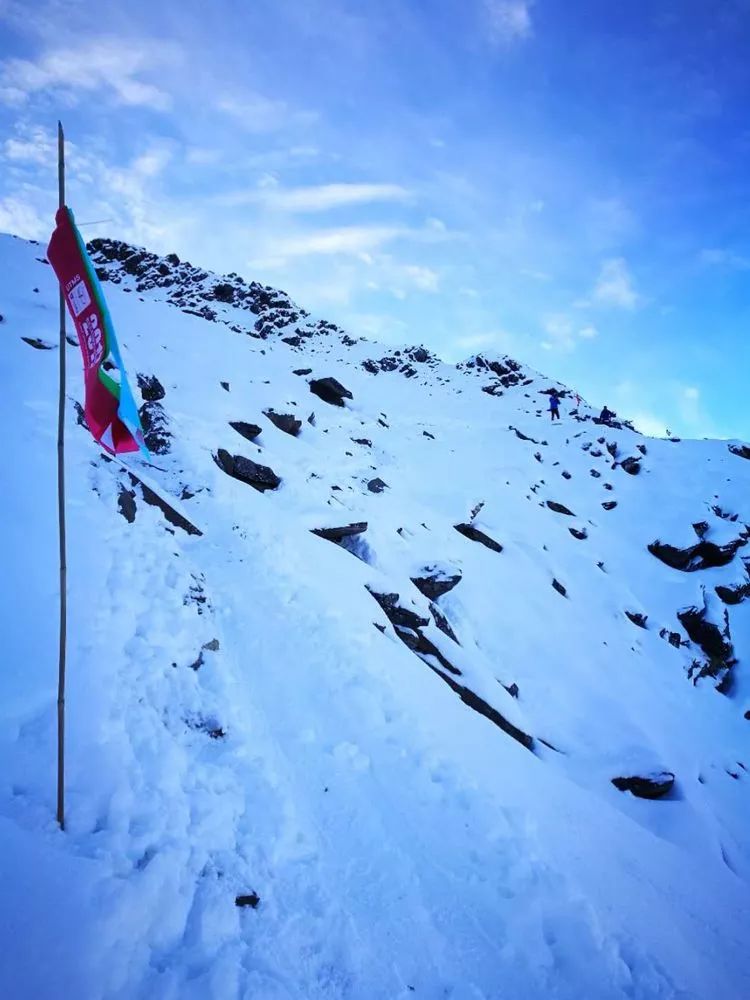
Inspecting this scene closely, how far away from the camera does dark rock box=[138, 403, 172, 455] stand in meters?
14.0

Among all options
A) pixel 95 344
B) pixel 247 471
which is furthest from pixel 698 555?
pixel 95 344

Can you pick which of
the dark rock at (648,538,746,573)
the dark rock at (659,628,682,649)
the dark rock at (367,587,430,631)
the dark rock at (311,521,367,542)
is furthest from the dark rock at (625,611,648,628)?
the dark rock at (311,521,367,542)

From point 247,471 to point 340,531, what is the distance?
12.5 ft

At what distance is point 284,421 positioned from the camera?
71.9ft

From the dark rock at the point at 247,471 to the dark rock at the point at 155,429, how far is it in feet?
5.05

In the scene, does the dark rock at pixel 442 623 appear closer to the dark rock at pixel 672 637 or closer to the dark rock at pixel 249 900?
the dark rock at pixel 249 900

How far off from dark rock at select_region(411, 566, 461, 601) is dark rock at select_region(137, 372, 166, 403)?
10958 millimetres

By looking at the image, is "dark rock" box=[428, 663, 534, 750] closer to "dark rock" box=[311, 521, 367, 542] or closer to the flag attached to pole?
"dark rock" box=[311, 521, 367, 542]

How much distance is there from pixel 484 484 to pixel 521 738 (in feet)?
56.4

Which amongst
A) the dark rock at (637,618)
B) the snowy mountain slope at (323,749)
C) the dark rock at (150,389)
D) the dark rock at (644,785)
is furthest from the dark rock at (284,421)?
the dark rock at (644,785)

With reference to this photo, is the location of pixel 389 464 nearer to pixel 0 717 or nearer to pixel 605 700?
pixel 605 700

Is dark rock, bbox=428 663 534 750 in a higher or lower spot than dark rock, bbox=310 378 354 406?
lower

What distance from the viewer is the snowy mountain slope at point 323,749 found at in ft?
15.1

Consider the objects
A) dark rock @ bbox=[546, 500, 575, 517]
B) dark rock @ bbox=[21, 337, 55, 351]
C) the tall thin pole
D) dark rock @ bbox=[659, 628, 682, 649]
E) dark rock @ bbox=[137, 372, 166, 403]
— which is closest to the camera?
the tall thin pole
